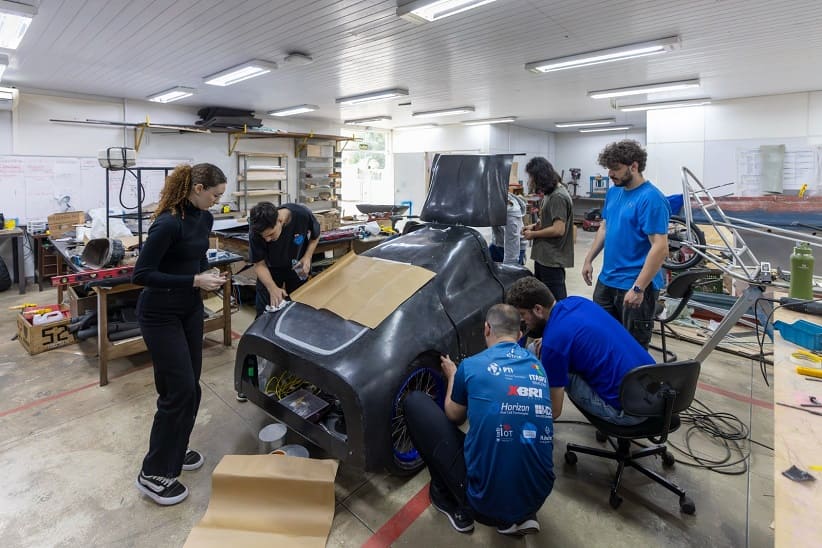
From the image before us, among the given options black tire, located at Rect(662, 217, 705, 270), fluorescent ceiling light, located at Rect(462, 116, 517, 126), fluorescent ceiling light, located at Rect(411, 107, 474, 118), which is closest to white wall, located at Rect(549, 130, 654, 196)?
fluorescent ceiling light, located at Rect(462, 116, 517, 126)

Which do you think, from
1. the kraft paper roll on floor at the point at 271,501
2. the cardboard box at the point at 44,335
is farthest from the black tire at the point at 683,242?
the cardboard box at the point at 44,335

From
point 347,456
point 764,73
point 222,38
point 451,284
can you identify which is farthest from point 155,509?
point 764,73

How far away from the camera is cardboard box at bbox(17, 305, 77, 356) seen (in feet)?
12.4

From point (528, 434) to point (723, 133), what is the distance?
758 centimetres

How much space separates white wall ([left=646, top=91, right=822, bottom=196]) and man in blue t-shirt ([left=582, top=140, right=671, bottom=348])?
5.62 m

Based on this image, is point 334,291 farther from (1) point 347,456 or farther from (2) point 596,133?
(2) point 596,133

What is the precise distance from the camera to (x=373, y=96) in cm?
682

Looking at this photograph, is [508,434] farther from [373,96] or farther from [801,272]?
[373,96]

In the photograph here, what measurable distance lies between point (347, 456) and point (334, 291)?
888mm

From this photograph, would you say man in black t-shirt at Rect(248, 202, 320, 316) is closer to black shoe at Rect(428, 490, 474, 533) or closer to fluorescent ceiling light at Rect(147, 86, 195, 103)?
black shoe at Rect(428, 490, 474, 533)

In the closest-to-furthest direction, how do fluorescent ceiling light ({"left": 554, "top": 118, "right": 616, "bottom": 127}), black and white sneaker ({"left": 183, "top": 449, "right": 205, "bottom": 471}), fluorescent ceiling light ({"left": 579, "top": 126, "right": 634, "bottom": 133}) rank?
black and white sneaker ({"left": 183, "top": 449, "right": 205, "bottom": 471}), fluorescent ceiling light ({"left": 554, "top": 118, "right": 616, "bottom": 127}), fluorescent ceiling light ({"left": 579, "top": 126, "right": 634, "bottom": 133})

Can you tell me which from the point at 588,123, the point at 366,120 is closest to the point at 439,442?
the point at 366,120

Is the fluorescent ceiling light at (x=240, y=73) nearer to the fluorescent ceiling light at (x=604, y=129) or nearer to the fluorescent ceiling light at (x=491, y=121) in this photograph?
the fluorescent ceiling light at (x=491, y=121)

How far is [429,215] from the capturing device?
3.37m
